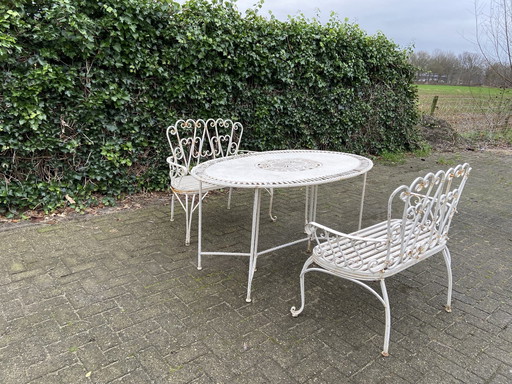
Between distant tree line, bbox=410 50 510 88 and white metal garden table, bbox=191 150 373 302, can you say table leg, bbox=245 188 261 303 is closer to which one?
white metal garden table, bbox=191 150 373 302

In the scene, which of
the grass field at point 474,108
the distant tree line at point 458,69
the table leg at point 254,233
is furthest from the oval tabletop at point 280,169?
the grass field at point 474,108

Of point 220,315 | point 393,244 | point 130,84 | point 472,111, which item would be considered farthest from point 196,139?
point 472,111

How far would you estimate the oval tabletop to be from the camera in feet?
7.86

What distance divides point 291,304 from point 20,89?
316cm

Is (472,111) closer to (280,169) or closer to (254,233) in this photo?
(280,169)

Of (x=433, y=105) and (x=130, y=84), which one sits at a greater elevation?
(x=130, y=84)

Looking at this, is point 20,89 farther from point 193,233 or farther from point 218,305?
point 218,305

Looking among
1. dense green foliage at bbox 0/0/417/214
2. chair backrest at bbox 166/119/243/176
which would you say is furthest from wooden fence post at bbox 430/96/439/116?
chair backrest at bbox 166/119/243/176

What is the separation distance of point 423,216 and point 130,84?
343 centimetres

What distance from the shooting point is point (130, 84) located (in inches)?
161

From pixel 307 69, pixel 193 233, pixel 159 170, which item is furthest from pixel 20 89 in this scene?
pixel 307 69

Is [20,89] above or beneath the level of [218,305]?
above

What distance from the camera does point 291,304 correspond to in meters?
2.44

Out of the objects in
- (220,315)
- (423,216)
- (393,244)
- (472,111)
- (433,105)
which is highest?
(433,105)
